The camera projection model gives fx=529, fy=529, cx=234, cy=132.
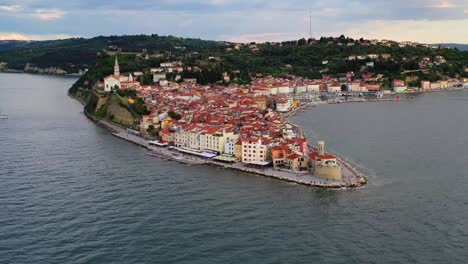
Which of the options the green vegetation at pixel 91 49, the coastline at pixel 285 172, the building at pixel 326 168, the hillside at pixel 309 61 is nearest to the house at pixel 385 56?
the hillside at pixel 309 61

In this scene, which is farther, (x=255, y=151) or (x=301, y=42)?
(x=301, y=42)

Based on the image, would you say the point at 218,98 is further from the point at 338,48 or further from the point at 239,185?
the point at 338,48

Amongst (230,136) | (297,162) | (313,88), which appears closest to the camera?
(297,162)

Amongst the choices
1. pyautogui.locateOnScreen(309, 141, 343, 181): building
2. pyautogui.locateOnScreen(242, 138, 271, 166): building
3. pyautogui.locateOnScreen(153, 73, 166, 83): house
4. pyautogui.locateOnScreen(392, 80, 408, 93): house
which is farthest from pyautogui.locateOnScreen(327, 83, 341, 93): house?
pyautogui.locateOnScreen(309, 141, 343, 181): building

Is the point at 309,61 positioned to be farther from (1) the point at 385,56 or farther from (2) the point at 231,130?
(2) the point at 231,130

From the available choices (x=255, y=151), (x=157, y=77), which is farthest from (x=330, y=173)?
(x=157, y=77)

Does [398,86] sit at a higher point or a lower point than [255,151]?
higher

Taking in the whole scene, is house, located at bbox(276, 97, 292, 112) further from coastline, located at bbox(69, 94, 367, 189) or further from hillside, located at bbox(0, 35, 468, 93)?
coastline, located at bbox(69, 94, 367, 189)

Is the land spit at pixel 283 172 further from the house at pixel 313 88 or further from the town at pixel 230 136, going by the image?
the house at pixel 313 88
